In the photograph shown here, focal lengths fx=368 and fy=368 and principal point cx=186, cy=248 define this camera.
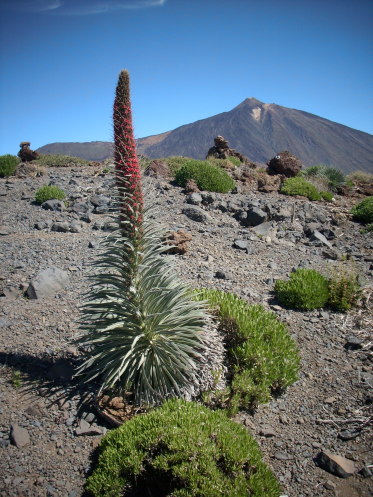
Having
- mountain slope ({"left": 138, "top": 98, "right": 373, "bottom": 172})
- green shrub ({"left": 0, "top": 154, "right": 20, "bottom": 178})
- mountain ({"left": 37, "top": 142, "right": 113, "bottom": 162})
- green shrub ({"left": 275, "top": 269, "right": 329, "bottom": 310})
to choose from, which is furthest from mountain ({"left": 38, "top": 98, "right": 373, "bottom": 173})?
green shrub ({"left": 275, "top": 269, "right": 329, "bottom": 310})

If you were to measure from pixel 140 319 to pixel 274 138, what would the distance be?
379 ft

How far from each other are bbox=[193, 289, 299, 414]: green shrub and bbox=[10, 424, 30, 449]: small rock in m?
1.82

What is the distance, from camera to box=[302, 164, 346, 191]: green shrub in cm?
1610

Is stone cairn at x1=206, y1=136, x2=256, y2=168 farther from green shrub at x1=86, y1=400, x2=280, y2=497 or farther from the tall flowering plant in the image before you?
green shrub at x1=86, y1=400, x2=280, y2=497

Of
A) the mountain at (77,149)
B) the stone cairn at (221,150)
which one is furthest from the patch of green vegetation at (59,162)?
the mountain at (77,149)

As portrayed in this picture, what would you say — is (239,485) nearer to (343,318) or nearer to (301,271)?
(343,318)

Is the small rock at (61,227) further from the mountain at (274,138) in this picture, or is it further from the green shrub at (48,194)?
the mountain at (274,138)

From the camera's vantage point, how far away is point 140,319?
3.42 m

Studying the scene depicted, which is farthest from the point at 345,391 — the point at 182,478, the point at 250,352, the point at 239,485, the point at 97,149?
the point at 97,149

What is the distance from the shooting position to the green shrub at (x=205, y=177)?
465 inches

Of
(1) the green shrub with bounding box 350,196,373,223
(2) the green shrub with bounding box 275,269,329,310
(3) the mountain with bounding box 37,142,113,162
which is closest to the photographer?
(2) the green shrub with bounding box 275,269,329,310

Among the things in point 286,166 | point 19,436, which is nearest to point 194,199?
point 286,166

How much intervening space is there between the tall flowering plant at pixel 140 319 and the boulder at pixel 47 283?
7.74 ft

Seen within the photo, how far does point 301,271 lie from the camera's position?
598cm
